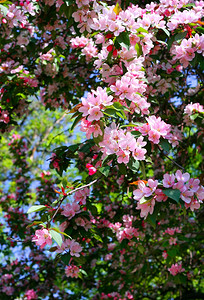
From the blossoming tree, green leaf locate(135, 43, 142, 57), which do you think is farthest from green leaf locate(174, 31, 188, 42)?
green leaf locate(135, 43, 142, 57)

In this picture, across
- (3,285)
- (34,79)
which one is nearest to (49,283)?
(3,285)

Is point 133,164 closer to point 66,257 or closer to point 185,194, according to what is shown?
point 185,194

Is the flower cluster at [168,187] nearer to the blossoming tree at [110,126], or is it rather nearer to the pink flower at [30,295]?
the blossoming tree at [110,126]

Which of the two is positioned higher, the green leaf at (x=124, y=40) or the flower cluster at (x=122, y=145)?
the green leaf at (x=124, y=40)

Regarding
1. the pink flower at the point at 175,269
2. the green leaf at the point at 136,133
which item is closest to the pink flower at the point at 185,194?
the green leaf at the point at 136,133

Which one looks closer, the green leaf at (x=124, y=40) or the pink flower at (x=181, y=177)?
the pink flower at (x=181, y=177)

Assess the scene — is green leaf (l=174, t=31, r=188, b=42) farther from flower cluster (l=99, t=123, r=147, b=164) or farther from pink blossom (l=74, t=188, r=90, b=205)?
pink blossom (l=74, t=188, r=90, b=205)

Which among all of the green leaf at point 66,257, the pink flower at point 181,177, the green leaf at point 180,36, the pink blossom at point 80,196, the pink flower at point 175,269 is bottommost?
the pink flower at point 175,269

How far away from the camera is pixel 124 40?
1631 mm

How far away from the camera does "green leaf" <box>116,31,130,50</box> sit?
1622 millimetres

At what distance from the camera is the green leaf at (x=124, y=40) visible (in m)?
1.62

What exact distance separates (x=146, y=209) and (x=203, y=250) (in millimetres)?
2951

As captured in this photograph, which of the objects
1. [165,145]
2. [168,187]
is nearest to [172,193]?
[168,187]

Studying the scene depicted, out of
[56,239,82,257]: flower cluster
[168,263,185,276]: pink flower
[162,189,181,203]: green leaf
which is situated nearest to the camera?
[162,189,181,203]: green leaf
